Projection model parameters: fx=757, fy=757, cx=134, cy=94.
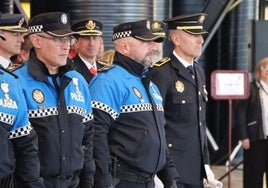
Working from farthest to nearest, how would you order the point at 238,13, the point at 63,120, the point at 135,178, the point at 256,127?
the point at 238,13, the point at 256,127, the point at 135,178, the point at 63,120

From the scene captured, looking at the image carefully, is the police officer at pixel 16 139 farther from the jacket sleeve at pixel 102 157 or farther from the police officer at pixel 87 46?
the police officer at pixel 87 46

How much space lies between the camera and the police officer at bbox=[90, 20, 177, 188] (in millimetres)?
4246

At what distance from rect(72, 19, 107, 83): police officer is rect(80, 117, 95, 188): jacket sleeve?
1.69 m

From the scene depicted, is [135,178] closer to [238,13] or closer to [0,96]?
[0,96]

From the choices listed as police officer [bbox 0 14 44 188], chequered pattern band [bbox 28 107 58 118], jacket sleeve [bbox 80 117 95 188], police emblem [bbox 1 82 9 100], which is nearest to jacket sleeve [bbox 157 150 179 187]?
jacket sleeve [bbox 80 117 95 188]

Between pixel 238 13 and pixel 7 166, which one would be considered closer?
pixel 7 166

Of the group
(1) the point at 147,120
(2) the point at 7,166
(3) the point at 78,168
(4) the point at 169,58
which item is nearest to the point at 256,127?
(4) the point at 169,58

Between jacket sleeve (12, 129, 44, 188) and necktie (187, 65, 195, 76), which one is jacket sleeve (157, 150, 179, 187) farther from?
jacket sleeve (12, 129, 44, 188)

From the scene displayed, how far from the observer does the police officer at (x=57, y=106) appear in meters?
3.83

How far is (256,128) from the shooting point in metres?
7.80

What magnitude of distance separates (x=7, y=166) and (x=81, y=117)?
647 millimetres

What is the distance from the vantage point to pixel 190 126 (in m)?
5.08

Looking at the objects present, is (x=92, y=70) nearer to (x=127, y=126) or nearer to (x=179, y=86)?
(x=179, y=86)

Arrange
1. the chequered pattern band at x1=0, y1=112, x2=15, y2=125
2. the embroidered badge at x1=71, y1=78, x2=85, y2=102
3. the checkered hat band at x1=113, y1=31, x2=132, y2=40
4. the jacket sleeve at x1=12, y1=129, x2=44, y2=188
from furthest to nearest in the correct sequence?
the checkered hat band at x1=113, y1=31, x2=132, y2=40 → the embroidered badge at x1=71, y1=78, x2=85, y2=102 → the jacket sleeve at x1=12, y1=129, x2=44, y2=188 → the chequered pattern band at x1=0, y1=112, x2=15, y2=125
